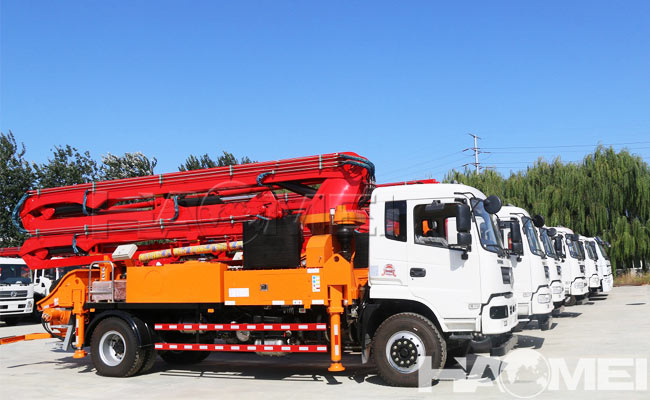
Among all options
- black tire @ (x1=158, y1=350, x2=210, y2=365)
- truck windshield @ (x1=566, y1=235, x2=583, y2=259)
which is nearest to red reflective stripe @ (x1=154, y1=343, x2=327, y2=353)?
black tire @ (x1=158, y1=350, x2=210, y2=365)

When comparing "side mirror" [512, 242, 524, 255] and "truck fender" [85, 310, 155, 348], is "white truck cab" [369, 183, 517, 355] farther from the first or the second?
"truck fender" [85, 310, 155, 348]

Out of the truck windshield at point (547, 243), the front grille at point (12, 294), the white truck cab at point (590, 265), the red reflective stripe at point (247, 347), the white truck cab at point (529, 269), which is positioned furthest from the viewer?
the front grille at point (12, 294)

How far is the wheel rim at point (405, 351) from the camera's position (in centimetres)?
823

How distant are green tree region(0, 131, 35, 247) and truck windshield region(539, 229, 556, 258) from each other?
90.0 ft

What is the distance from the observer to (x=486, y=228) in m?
8.58

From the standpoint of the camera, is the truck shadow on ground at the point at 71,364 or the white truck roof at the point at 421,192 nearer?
the white truck roof at the point at 421,192

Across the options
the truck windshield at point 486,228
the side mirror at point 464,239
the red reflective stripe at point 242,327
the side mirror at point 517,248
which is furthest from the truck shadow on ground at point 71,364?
the side mirror at point 517,248

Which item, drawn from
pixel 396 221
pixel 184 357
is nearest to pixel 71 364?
pixel 184 357

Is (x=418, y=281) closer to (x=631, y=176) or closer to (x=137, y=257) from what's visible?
(x=137, y=257)

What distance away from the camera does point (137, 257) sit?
10891mm

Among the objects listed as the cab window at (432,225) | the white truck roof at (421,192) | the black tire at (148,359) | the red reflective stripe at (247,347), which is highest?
the white truck roof at (421,192)

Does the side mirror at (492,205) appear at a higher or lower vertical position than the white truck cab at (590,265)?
higher

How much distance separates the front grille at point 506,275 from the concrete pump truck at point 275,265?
0.09 metres

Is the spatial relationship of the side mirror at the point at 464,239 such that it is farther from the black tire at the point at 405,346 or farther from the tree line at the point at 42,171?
the tree line at the point at 42,171
